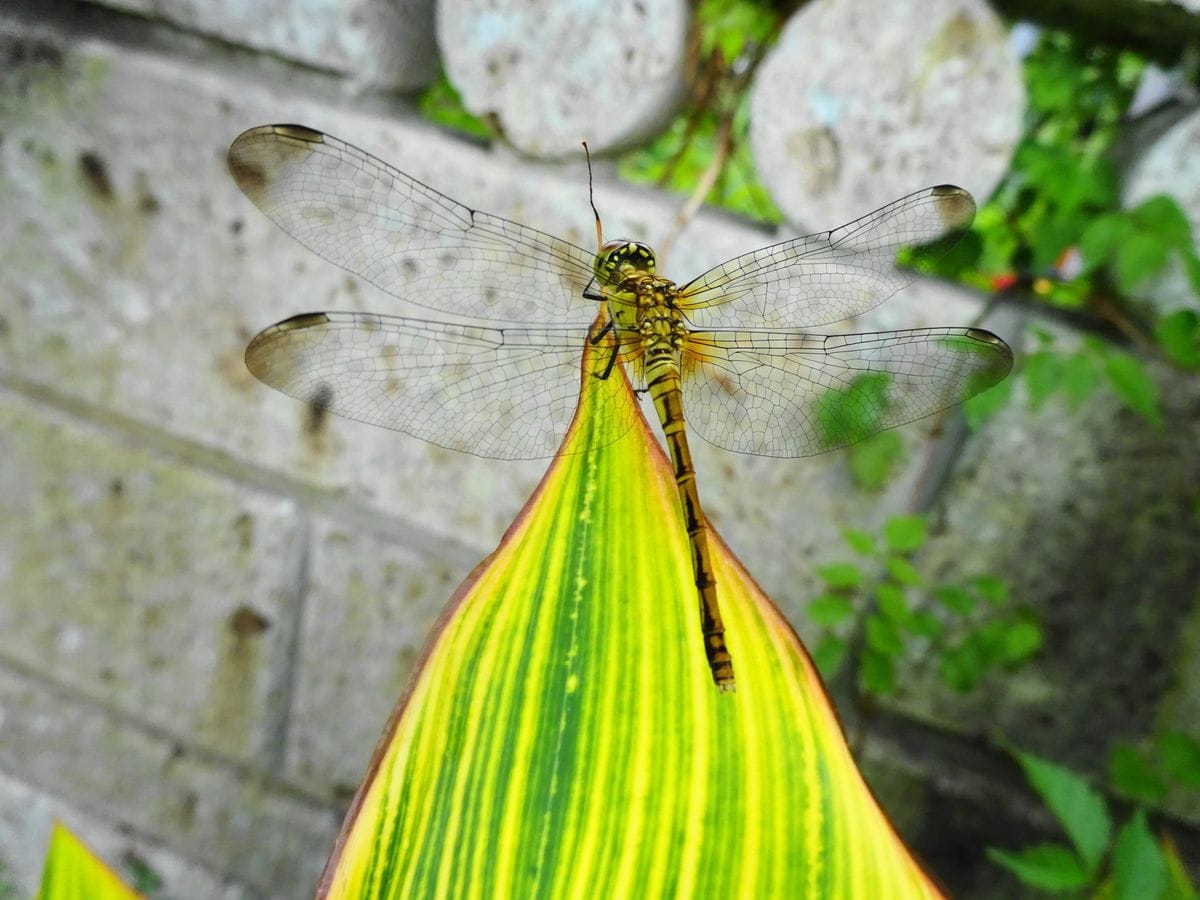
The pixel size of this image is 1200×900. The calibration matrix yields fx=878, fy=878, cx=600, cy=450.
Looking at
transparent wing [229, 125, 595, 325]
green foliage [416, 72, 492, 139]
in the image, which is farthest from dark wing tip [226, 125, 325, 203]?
green foliage [416, 72, 492, 139]

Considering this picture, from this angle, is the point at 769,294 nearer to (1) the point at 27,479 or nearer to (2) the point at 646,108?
(2) the point at 646,108

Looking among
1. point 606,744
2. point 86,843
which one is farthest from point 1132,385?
point 86,843

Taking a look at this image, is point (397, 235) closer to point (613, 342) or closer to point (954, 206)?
point (613, 342)

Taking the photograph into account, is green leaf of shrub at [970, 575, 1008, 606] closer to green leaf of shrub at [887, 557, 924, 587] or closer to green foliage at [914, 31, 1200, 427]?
green leaf of shrub at [887, 557, 924, 587]

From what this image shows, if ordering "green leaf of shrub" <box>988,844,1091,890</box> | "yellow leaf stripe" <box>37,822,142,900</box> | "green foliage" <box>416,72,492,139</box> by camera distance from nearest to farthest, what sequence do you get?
"yellow leaf stripe" <box>37,822,142,900</box> → "green leaf of shrub" <box>988,844,1091,890</box> → "green foliage" <box>416,72,492,139</box>

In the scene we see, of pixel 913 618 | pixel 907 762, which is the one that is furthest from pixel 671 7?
pixel 907 762

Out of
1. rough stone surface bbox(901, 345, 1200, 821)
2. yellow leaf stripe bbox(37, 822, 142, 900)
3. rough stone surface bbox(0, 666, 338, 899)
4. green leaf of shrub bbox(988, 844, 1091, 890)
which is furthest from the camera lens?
rough stone surface bbox(0, 666, 338, 899)

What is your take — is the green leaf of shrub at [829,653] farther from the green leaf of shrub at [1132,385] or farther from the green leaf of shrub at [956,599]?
the green leaf of shrub at [1132,385]

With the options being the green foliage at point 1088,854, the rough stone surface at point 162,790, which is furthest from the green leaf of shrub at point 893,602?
the rough stone surface at point 162,790
